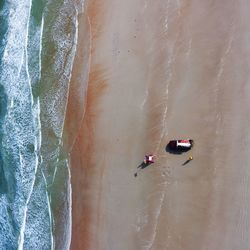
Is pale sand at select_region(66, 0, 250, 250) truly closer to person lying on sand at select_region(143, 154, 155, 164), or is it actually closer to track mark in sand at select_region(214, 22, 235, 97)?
track mark in sand at select_region(214, 22, 235, 97)

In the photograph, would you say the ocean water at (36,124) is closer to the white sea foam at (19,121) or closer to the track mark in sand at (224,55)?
the white sea foam at (19,121)

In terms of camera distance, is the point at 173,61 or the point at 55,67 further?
the point at 55,67

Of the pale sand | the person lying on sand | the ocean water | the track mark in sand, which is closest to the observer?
the pale sand

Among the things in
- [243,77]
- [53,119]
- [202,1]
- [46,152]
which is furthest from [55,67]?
[243,77]

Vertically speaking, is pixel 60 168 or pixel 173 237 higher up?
pixel 60 168

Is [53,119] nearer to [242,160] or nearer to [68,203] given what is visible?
[68,203]

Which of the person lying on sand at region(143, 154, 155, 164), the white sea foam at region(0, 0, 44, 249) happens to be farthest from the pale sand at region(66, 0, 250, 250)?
the white sea foam at region(0, 0, 44, 249)

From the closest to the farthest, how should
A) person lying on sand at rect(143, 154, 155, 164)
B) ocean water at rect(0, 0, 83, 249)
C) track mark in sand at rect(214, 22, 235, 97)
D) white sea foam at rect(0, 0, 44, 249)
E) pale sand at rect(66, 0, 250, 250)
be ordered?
1. pale sand at rect(66, 0, 250, 250)
2. track mark in sand at rect(214, 22, 235, 97)
3. person lying on sand at rect(143, 154, 155, 164)
4. ocean water at rect(0, 0, 83, 249)
5. white sea foam at rect(0, 0, 44, 249)
